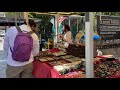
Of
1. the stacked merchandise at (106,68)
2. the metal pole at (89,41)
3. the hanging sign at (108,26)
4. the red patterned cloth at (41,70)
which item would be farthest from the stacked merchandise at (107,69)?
the hanging sign at (108,26)

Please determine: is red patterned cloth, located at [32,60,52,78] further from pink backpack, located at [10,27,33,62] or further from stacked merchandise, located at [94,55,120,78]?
stacked merchandise, located at [94,55,120,78]

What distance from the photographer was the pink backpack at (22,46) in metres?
2.74

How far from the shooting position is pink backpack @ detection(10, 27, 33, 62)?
2.74 m

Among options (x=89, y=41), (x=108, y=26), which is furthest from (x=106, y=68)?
(x=108, y=26)

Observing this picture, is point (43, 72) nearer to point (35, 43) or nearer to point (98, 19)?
point (35, 43)

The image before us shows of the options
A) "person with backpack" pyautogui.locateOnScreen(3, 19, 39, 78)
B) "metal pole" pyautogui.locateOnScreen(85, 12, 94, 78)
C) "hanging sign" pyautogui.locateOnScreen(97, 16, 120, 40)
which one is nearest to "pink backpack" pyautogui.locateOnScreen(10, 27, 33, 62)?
"person with backpack" pyautogui.locateOnScreen(3, 19, 39, 78)

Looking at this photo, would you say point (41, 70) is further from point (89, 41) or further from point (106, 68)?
point (89, 41)

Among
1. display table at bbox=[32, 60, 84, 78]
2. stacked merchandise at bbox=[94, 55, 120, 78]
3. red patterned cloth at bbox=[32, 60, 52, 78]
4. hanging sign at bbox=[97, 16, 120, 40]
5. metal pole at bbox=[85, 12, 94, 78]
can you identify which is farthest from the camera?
hanging sign at bbox=[97, 16, 120, 40]

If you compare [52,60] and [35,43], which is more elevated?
[35,43]

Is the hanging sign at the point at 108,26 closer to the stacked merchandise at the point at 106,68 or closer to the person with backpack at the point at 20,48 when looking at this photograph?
the stacked merchandise at the point at 106,68
